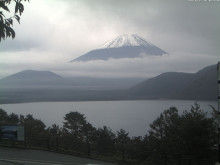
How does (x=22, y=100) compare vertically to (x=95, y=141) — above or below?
above

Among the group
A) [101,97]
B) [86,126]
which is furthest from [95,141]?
[101,97]

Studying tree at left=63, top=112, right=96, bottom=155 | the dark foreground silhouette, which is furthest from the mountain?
the dark foreground silhouette

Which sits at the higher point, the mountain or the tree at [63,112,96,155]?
the mountain

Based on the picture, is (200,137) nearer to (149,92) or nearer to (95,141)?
(95,141)

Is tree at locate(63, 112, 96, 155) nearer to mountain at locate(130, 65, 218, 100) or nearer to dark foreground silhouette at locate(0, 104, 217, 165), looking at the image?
dark foreground silhouette at locate(0, 104, 217, 165)

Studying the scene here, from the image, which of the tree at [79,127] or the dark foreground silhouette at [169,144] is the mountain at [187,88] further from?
the dark foreground silhouette at [169,144]

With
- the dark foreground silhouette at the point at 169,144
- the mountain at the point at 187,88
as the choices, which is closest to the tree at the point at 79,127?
the dark foreground silhouette at the point at 169,144

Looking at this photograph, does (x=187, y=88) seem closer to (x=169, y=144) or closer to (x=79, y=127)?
(x=79, y=127)

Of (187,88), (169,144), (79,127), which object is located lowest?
(169,144)

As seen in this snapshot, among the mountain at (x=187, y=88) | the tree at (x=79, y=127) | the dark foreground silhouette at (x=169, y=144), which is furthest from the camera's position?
the mountain at (x=187, y=88)

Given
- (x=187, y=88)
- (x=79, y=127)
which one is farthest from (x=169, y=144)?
(x=187, y=88)

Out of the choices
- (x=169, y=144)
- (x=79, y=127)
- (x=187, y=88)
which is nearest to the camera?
(x=169, y=144)
